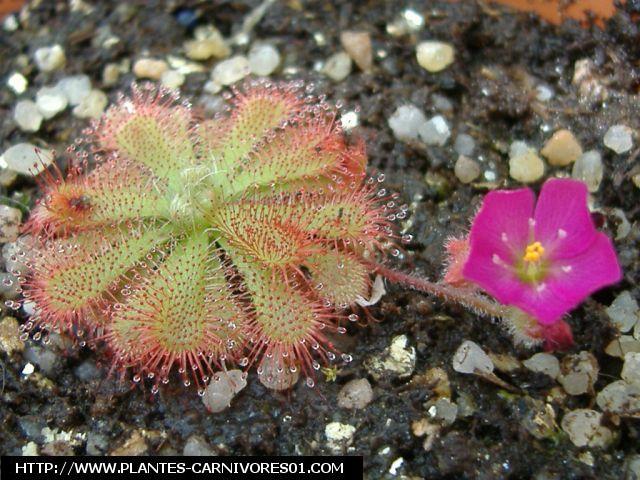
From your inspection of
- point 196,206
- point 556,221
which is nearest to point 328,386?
point 196,206

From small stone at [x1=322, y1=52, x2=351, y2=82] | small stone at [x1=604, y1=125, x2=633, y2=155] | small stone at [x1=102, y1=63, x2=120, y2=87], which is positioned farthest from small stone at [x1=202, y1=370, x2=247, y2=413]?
small stone at [x1=604, y1=125, x2=633, y2=155]

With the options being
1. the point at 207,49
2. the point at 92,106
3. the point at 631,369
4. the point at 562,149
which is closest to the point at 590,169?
the point at 562,149

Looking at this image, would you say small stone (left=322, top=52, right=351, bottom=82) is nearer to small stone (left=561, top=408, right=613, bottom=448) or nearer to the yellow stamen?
the yellow stamen

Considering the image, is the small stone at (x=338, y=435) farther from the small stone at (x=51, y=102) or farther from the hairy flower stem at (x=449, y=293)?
the small stone at (x=51, y=102)

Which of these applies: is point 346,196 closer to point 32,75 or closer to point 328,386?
point 328,386

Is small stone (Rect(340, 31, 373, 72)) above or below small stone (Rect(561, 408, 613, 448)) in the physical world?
above

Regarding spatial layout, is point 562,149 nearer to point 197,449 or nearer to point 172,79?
point 172,79
